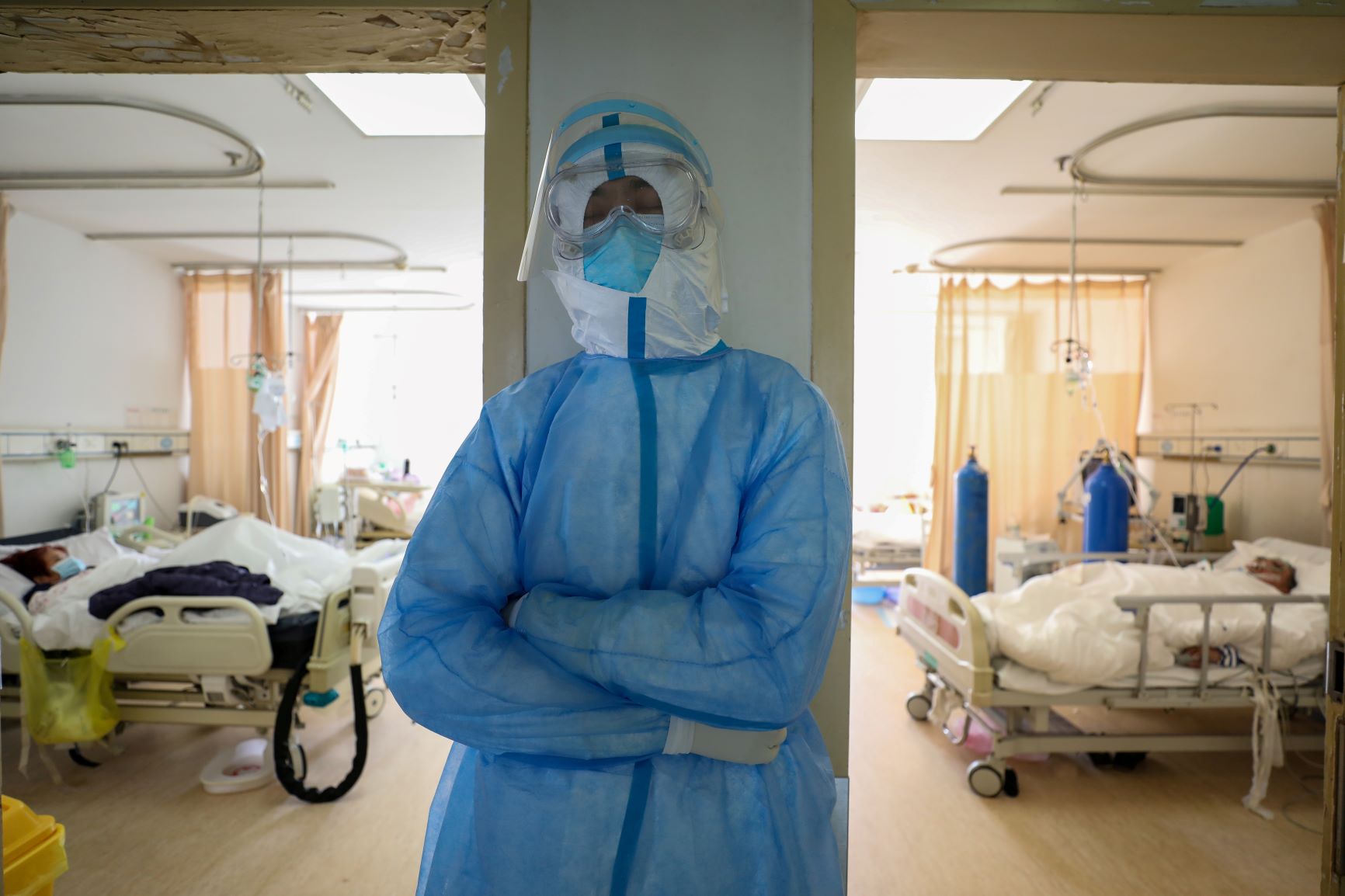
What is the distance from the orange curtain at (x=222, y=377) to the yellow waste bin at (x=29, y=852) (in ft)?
16.9

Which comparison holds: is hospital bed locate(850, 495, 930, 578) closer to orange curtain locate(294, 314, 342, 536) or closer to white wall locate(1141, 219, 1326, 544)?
white wall locate(1141, 219, 1326, 544)

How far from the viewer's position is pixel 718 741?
92 centimetres

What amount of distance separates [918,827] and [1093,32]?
2.53 metres

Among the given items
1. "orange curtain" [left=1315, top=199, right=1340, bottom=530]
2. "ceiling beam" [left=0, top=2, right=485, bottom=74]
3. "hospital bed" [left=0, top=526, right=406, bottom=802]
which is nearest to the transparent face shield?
"ceiling beam" [left=0, top=2, right=485, bottom=74]

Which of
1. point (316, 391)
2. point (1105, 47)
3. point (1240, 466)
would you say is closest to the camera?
point (1105, 47)

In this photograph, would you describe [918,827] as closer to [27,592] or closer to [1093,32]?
[1093,32]

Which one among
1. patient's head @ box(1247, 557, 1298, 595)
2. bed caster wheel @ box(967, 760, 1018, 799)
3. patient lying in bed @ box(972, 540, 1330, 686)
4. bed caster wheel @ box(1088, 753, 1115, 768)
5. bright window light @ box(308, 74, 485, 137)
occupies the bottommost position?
bed caster wheel @ box(1088, 753, 1115, 768)

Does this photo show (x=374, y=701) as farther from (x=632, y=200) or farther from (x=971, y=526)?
(x=971, y=526)

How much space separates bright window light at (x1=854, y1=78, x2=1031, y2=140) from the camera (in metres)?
2.79

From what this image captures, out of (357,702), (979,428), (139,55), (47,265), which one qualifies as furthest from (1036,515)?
(47,265)

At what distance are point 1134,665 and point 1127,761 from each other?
63 centimetres

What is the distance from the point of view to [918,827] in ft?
8.93

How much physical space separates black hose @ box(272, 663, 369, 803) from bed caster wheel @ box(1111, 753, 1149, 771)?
312 cm

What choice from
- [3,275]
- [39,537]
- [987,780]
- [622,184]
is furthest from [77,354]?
[987,780]
